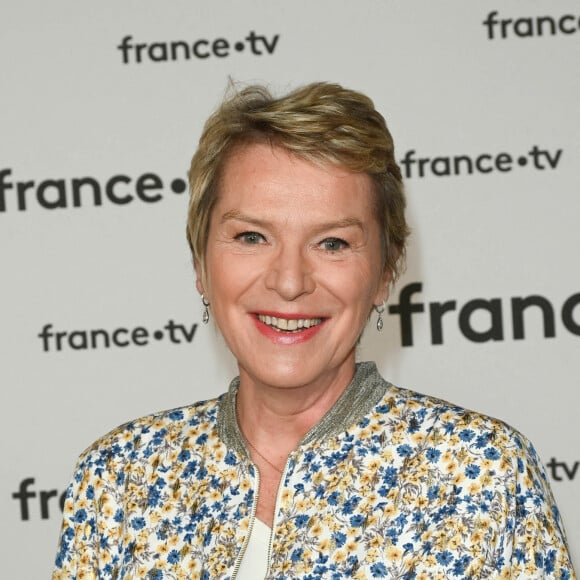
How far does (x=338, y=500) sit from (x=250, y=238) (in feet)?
1.42

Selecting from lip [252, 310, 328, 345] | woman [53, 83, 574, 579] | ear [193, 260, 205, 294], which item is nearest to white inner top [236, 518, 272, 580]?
woman [53, 83, 574, 579]

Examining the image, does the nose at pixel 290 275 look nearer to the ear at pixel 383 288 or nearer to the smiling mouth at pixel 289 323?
the smiling mouth at pixel 289 323

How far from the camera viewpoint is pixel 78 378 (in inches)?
114

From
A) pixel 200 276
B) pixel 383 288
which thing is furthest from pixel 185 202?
pixel 383 288

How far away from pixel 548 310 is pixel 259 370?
140 centimetres

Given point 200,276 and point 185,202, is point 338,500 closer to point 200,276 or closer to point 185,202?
point 200,276

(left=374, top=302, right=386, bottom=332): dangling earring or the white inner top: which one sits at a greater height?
(left=374, top=302, right=386, bottom=332): dangling earring

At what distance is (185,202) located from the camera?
9.48ft

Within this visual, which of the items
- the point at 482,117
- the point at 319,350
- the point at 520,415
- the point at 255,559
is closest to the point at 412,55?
the point at 482,117

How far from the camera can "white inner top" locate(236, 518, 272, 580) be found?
165cm

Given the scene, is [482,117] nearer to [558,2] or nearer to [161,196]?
[558,2]

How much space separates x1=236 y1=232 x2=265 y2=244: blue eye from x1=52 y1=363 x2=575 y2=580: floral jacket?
312 millimetres

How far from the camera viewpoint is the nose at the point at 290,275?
159cm

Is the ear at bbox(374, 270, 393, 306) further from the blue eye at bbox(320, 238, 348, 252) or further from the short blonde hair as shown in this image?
the blue eye at bbox(320, 238, 348, 252)
